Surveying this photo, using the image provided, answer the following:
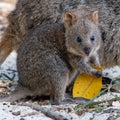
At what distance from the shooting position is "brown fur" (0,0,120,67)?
6.56 metres

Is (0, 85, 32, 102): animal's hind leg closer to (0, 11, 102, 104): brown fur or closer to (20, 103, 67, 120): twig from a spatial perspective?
(0, 11, 102, 104): brown fur

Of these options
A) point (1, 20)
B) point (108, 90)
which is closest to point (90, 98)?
point (108, 90)

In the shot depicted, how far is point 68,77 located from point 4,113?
85 cm

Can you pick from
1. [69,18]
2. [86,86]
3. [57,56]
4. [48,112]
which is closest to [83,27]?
[69,18]

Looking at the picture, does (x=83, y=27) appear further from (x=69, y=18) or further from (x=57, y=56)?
(x=57, y=56)

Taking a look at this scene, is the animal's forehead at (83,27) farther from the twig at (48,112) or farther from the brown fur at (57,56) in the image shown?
the twig at (48,112)

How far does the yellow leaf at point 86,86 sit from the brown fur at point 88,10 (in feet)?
2.41

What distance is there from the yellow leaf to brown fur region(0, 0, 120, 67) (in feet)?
2.41

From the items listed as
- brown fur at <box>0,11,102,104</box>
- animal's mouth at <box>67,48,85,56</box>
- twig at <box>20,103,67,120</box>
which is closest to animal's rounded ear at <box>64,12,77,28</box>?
brown fur at <box>0,11,102,104</box>

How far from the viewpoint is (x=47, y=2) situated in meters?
6.62

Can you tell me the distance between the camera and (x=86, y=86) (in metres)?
5.86

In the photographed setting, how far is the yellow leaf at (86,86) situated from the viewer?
230 inches

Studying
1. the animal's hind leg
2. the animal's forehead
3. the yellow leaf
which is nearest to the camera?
the animal's forehead

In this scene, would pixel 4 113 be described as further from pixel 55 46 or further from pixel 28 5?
pixel 28 5
